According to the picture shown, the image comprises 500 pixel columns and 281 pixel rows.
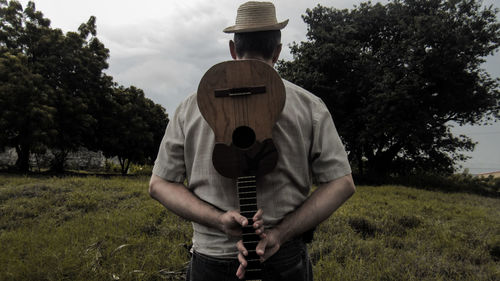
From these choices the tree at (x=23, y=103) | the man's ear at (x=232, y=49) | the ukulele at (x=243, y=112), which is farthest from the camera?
the tree at (x=23, y=103)

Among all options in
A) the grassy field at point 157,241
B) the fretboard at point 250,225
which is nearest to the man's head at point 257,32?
the fretboard at point 250,225

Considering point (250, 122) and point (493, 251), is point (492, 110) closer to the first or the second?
point (493, 251)

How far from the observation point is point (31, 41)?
712 inches

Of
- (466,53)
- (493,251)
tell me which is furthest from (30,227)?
(466,53)

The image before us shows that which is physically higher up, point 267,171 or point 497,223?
point 267,171

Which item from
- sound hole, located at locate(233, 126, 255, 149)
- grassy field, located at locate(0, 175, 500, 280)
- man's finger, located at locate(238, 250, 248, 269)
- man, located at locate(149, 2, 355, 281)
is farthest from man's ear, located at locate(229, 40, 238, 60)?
grassy field, located at locate(0, 175, 500, 280)

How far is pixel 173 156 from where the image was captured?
1315 millimetres

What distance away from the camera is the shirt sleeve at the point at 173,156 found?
130 cm

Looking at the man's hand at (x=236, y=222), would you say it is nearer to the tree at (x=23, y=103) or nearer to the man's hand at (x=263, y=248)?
the man's hand at (x=263, y=248)

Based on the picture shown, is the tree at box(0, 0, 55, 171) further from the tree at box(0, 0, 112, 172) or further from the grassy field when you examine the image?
the grassy field

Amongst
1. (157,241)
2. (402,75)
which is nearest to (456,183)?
(402,75)

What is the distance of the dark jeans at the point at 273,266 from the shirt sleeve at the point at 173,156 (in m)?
0.35

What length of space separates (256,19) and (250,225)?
77 cm

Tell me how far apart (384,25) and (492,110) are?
299 inches
